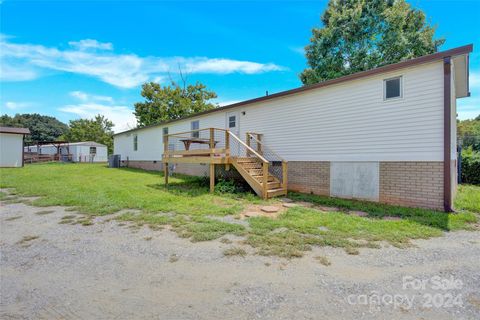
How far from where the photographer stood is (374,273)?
288cm

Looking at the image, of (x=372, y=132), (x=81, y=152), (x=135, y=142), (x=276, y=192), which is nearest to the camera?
(x=372, y=132)

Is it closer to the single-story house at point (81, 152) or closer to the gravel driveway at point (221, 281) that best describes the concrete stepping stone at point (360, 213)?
the gravel driveway at point (221, 281)

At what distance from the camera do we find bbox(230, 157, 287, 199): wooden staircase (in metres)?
7.59

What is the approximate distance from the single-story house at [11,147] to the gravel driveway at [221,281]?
767 inches

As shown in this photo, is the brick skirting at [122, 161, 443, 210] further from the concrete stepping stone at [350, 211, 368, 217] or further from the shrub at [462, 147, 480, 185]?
the shrub at [462, 147, 480, 185]

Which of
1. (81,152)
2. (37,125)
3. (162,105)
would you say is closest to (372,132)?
(162,105)

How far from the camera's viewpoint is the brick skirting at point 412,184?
5.73 m

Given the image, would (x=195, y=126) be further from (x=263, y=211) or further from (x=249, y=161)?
(x=263, y=211)

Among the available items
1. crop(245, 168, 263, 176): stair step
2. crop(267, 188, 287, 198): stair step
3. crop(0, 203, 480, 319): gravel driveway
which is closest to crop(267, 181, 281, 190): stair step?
crop(267, 188, 287, 198): stair step

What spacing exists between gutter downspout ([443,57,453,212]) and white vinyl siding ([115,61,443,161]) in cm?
14

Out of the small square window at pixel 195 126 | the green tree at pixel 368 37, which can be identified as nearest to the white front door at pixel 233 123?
the small square window at pixel 195 126

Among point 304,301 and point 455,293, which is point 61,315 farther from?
point 455,293

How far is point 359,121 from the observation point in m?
7.06

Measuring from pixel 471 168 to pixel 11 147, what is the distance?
95.4ft
